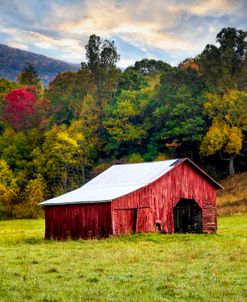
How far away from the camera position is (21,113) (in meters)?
93.8

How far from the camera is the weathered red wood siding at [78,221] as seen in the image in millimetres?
36219

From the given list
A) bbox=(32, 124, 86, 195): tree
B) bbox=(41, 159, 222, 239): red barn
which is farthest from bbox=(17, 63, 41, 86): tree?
bbox=(41, 159, 222, 239): red barn

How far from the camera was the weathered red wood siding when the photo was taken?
3622 centimetres

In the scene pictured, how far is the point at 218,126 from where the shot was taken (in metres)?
74.9

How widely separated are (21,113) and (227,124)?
3684 cm

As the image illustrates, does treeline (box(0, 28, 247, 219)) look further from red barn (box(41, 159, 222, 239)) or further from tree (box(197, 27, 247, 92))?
red barn (box(41, 159, 222, 239))

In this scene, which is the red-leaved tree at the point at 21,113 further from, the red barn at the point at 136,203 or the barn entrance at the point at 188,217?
the red barn at the point at 136,203

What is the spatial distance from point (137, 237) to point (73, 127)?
51782 millimetres

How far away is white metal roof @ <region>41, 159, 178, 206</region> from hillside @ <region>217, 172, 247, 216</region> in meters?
16.1

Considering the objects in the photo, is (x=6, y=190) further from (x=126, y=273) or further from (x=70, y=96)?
(x=126, y=273)

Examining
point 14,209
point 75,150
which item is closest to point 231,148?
point 75,150

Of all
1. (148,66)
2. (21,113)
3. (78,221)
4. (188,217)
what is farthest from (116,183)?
(148,66)

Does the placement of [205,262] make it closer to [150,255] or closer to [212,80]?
[150,255]

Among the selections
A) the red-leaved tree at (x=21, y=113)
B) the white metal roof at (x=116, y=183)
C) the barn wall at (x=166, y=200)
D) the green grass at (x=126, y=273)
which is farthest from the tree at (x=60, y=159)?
the green grass at (x=126, y=273)
